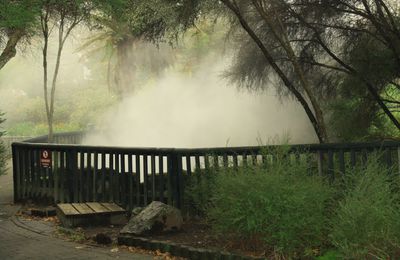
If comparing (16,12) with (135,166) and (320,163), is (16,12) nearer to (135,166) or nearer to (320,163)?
(135,166)

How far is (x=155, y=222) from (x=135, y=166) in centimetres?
205

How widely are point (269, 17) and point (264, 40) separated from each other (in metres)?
1.99

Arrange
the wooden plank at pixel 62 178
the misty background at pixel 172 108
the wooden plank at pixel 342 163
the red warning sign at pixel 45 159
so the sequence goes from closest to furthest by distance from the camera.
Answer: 1. the wooden plank at pixel 342 163
2. the wooden plank at pixel 62 178
3. the red warning sign at pixel 45 159
4. the misty background at pixel 172 108

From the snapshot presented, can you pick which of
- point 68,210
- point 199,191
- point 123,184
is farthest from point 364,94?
point 68,210

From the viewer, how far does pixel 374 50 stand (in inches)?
455

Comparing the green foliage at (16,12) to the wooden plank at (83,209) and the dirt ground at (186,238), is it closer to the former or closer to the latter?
the wooden plank at (83,209)

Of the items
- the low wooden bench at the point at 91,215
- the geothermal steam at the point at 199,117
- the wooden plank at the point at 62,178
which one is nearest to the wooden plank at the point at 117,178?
the low wooden bench at the point at 91,215

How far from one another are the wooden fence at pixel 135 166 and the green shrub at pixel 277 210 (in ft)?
2.82

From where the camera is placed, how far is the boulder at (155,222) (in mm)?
7293

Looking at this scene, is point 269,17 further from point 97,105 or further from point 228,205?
point 97,105

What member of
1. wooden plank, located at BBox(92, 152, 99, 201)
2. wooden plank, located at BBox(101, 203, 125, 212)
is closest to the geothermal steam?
wooden plank, located at BBox(92, 152, 99, 201)

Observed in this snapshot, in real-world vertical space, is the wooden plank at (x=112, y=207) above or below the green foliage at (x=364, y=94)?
below

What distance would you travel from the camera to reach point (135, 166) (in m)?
9.23

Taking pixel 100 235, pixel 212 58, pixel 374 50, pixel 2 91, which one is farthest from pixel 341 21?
pixel 2 91
